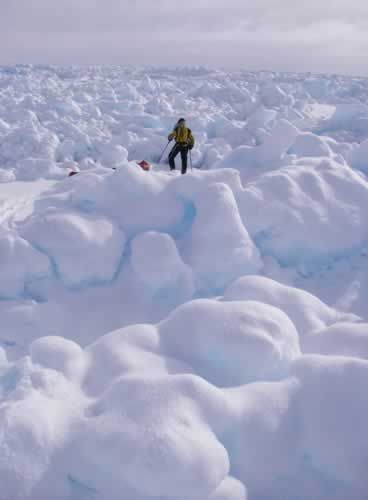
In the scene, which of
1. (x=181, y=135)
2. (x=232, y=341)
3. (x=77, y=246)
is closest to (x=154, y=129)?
(x=181, y=135)

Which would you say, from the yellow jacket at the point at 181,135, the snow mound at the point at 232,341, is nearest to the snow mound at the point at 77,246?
the snow mound at the point at 232,341

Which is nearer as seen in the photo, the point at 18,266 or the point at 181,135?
the point at 18,266

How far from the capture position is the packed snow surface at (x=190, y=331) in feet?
5.94

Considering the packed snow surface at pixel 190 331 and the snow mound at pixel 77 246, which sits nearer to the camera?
the packed snow surface at pixel 190 331

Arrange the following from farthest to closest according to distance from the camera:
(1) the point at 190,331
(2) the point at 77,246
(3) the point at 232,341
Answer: (2) the point at 77,246 < (1) the point at 190,331 < (3) the point at 232,341

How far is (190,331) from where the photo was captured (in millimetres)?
2568

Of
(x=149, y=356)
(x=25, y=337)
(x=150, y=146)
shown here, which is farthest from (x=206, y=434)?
(x=150, y=146)

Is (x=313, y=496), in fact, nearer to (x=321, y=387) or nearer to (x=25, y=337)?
(x=321, y=387)

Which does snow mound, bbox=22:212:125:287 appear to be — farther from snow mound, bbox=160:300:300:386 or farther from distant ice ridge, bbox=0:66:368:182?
distant ice ridge, bbox=0:66:368:182

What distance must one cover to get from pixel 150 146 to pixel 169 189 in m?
6.64

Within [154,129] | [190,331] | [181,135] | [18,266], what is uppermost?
[181,135]

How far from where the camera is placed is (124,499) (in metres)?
1.74

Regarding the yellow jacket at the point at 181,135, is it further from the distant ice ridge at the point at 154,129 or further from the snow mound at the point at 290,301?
the snow mound at the point at 290,301

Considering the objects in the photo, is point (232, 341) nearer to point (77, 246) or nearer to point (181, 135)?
point (77, 246)
